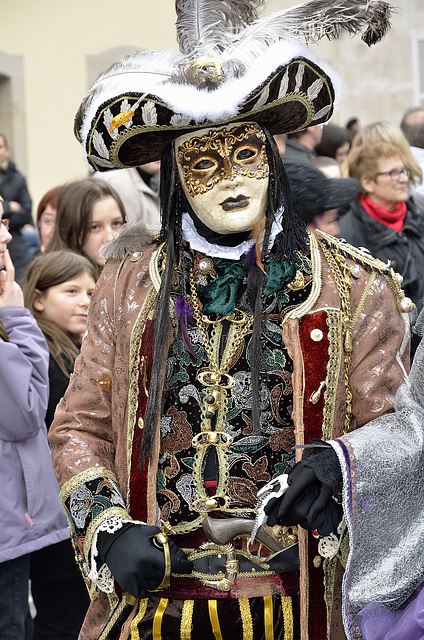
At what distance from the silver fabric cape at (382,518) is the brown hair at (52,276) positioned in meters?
2.02

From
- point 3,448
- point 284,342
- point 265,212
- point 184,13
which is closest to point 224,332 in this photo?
point 284,342

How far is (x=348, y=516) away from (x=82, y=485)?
694mm

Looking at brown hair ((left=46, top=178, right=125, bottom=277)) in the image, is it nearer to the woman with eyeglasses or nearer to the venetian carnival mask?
the woman with eyeglasses

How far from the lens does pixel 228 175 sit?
8.58ft

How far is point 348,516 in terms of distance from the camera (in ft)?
7.66

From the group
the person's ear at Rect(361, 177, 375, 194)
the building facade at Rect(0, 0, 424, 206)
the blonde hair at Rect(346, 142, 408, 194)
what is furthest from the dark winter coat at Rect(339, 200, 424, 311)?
the building facade at Rect(0, 0, 424, 206)

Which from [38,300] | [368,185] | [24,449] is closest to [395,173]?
[368,185]

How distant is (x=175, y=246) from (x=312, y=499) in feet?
2.67

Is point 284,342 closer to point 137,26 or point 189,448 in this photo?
point 189,448

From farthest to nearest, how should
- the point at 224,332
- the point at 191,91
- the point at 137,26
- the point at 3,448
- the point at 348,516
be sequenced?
the point at 137,26
the point at 3,448
the point at 224,332
the point at 191,91
the point at 348,516

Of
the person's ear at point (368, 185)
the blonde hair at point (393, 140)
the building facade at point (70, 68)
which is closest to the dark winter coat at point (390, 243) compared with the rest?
the person's ear at point (368, 185)

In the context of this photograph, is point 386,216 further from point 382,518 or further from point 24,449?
point 382,518

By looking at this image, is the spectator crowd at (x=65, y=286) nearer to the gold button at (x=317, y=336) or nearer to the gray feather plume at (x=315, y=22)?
the gold button at (x=317, y=336)

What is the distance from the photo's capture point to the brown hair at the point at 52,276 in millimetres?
4176
